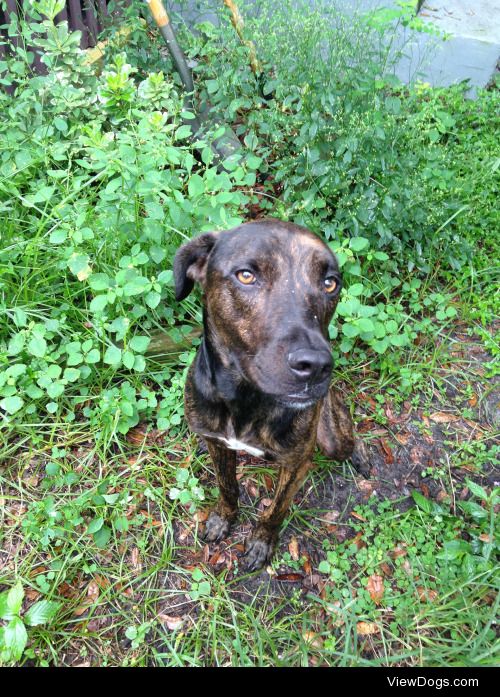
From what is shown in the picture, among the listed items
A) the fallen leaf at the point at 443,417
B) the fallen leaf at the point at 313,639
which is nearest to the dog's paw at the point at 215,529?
the fallen leaf at the point at 313,639

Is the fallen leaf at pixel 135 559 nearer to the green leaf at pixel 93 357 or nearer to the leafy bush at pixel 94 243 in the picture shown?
the leafy bush at pixel 94 243

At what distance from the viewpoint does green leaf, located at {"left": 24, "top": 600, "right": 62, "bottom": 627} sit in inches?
94.1

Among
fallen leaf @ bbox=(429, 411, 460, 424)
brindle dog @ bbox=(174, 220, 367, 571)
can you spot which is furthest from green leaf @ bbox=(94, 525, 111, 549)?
fallen leaf @ bbox=(429, 411, 460, 424)

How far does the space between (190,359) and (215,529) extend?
1.13 meters

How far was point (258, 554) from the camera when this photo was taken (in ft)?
9.37

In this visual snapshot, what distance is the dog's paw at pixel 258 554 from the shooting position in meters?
2.85

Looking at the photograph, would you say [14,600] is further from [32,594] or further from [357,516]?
[357,516]

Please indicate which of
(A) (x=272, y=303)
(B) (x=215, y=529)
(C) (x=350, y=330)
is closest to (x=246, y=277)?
(A) (x=272, y=303)

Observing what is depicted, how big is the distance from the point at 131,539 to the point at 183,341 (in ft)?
4.29

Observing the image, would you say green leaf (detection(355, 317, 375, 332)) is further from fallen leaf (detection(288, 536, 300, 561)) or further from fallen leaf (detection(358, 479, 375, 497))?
fallen leaf (detection(288, 536, 300, 561))

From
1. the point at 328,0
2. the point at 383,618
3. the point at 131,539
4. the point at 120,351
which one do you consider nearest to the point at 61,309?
the point at 120,351

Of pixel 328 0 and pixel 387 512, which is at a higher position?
pixel 328 0

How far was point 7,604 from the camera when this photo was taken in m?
2.29
